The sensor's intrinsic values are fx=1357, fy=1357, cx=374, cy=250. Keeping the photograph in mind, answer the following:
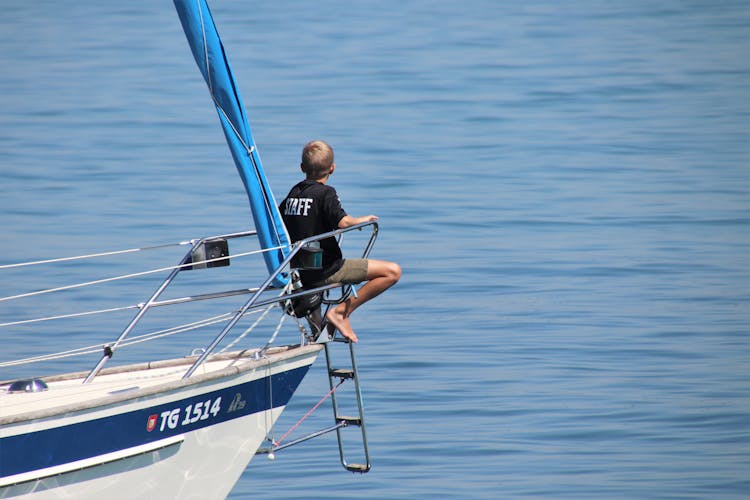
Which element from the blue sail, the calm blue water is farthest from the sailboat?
the calm blue water

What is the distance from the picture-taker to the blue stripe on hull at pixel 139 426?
22.3ft

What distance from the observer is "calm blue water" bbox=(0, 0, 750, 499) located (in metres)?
10.9

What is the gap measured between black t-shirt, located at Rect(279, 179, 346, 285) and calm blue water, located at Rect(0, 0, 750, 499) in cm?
231

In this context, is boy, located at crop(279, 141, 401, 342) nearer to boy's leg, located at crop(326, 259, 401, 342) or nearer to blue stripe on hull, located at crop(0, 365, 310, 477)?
boy's leg, located at crop(326, 259, 401, 342)

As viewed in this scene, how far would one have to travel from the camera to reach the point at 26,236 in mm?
18797

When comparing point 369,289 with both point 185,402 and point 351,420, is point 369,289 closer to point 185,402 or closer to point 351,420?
point 351,420

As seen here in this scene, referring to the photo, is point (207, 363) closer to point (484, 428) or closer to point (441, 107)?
point (484, 428)

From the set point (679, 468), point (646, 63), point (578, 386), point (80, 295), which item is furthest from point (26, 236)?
point (646, 63)

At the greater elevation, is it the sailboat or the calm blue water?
the sailboat

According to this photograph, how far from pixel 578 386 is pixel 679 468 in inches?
82.2

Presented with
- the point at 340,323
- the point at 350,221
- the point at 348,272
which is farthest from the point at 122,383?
the point at 350,221

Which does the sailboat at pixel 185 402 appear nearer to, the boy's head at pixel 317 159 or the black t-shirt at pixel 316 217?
the black t-shirt at pixel 316 217

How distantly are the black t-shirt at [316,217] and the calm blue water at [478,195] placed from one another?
2.31 metres

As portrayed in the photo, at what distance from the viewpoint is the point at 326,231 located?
7996 millimetres
